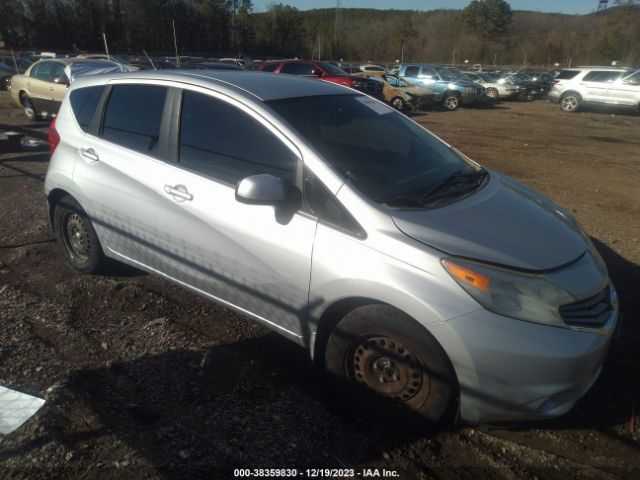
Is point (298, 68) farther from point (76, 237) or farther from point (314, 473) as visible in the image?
point (314, 473)

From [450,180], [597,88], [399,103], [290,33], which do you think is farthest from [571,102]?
[290,33]

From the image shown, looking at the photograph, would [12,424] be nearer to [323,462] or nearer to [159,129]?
[323,462]

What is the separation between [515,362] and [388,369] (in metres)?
0.64

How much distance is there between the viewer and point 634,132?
15.2m

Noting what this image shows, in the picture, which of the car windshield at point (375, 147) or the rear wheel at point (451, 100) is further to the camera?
the rear wheel at point (451, 100)

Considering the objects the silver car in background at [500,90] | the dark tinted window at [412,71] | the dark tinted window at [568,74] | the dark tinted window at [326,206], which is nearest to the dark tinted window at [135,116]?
the dark tinted window at [326,206]

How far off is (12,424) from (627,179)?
960cm

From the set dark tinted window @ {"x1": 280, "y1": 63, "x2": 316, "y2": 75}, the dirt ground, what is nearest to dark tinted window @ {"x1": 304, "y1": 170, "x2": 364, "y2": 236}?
the dirt ground

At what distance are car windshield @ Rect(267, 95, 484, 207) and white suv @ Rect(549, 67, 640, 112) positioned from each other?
19.8 m

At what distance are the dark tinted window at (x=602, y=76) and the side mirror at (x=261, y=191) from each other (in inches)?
850

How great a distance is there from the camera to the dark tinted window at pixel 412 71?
2227 centimetres

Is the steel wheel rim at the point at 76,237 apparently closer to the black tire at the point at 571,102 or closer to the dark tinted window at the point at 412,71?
the dark tinted window at the point at 412,71

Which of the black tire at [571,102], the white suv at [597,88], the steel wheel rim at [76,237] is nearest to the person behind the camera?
the steel wheel rim at [76,237]

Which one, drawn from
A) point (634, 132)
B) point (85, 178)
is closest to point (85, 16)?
point (634, 132)
